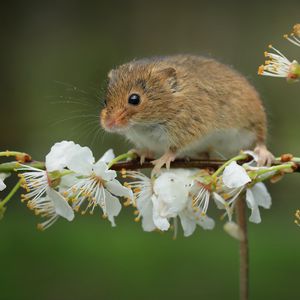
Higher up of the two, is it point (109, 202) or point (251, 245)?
point (109, 202)

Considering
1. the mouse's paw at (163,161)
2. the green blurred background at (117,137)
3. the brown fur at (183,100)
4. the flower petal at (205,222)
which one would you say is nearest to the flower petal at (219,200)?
the flower petal at (205,222)

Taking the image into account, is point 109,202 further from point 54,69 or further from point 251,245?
point 54,69

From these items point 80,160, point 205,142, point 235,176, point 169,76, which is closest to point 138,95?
point 169,76

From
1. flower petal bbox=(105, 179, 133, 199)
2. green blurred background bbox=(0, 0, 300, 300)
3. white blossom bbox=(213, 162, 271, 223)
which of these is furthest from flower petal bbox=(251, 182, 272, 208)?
green blurred background bbox=(0, 0, 300, 300)

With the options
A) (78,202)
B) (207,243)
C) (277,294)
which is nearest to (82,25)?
(207,243)

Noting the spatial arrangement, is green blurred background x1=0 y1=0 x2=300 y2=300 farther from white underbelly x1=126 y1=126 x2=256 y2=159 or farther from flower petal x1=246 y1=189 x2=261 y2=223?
flower petal x1=246 y1=189 x2=261 y2=223

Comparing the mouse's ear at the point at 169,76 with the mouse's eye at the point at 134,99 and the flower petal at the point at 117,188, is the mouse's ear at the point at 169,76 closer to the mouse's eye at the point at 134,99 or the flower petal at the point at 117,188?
the mouse's eye at the point at 134,99

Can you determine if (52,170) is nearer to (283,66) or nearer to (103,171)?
(103,171)
